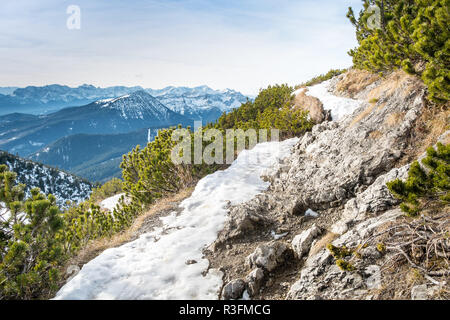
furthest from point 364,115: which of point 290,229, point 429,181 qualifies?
point 429,181

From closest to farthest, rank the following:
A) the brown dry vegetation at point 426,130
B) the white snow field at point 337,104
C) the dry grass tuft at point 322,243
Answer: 1. the dry grass tuft at point 322,243
2. the brown dry vegetation at point 426,130
3. the white snow field at point 337,104

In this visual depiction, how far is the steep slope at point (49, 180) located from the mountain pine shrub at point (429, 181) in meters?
166

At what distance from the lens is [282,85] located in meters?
25.0

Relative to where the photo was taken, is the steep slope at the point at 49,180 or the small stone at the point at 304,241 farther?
the steep slope at the point at 49,180

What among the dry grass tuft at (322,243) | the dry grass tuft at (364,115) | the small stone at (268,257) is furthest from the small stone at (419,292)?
the dry grass tuft at (364,115)

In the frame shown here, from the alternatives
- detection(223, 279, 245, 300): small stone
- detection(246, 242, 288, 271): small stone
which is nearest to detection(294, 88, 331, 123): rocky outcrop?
detection(246, 242, 288, 271): small stone

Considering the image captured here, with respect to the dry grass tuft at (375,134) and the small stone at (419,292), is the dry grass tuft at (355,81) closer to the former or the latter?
the dry grass tuft at (375,134)

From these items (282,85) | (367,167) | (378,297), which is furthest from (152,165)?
(282,85)

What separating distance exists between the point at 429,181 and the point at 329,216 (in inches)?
118

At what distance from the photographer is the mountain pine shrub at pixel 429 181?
3.64 meters

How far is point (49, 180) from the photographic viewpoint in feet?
508
